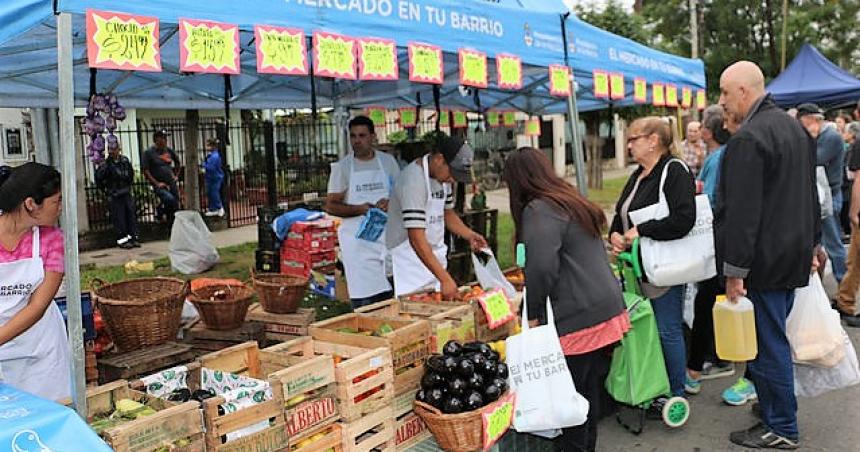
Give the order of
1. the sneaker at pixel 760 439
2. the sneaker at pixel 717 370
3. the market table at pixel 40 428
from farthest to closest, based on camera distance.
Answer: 1. the sneaker at pixel 717 370
2. the sneaker at pixel 760 439
3. the market table at pixel 40 428

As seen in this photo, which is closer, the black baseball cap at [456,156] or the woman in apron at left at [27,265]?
the woman in apron at left at [27,265]

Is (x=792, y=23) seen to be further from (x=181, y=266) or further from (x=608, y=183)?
(x=181, y=266)

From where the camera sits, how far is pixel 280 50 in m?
3.28

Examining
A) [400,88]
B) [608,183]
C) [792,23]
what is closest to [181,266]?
[400,88]

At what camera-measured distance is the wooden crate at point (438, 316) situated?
3882 millimetres

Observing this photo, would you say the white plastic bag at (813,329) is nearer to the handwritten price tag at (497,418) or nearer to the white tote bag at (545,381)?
the white tote bag at (545,381)

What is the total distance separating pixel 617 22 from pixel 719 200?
14.1m

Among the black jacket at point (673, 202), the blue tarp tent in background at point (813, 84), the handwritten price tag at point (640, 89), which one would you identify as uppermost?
the blue tarp tent in background at point (813, 84)

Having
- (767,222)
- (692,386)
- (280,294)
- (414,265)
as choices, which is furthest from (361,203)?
(767,222)

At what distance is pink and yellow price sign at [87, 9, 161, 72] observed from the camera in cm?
256

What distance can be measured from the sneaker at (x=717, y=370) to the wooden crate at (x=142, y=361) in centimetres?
369

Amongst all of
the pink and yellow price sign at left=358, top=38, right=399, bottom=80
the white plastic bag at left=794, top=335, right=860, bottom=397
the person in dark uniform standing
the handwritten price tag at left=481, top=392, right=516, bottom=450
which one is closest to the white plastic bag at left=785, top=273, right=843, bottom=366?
the white plastic bag at left=794, top=335, right=860, bottom=397

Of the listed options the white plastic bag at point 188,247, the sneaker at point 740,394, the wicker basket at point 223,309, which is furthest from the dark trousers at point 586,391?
the white plastic bag at point 188,247

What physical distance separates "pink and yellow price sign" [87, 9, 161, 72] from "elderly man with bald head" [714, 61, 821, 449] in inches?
113
